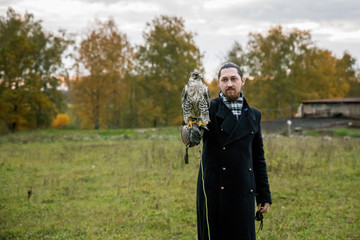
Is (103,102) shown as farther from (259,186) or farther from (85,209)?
(259,186)

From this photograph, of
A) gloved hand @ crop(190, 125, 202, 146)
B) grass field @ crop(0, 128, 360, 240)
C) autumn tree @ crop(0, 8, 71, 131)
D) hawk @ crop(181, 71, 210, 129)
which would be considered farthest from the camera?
autumn tree @ crop(0, 8, 71, 131)

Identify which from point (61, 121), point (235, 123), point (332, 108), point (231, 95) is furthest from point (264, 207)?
point (61, 121)

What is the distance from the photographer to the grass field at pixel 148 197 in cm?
573

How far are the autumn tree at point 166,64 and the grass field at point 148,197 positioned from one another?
22491 millimetres

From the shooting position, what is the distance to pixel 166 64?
35500mm

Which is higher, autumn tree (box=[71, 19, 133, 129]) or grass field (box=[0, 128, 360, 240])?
autumn tree (box=[71, 19, 133, 129])

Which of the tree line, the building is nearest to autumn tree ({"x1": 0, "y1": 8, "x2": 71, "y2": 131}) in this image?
the tree line

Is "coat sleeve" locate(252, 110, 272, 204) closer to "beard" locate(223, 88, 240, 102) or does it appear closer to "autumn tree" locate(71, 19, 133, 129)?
→ "beard" locate(223, 88, 240, 102)

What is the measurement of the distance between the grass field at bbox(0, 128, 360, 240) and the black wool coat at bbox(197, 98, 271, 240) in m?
2.87

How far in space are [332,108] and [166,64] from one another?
1819cm

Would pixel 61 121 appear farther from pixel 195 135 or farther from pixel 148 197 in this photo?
pixel 195 135

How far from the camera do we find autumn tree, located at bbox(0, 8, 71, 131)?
2980cm

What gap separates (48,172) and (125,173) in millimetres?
2706

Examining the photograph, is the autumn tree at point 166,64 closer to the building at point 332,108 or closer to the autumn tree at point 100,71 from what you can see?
the autumn tree at point 100,71
